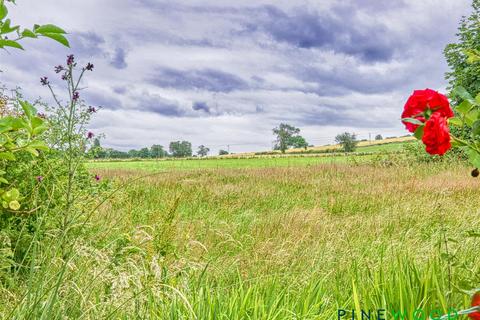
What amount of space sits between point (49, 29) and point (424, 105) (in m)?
1.54

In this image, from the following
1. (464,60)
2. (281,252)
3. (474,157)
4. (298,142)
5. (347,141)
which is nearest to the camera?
(474,157)

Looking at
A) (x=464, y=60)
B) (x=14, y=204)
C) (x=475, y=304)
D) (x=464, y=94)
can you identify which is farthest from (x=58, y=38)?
(x=464, y=60)

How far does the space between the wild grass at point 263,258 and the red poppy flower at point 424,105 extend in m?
0.68

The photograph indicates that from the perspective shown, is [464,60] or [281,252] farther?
[464,60]

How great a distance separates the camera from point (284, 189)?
32.1 ft

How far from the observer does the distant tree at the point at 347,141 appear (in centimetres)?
8588

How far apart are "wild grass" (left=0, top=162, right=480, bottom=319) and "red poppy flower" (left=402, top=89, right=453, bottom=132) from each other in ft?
2.23

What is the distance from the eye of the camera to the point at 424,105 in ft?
4.57

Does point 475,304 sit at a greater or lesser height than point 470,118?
lesser

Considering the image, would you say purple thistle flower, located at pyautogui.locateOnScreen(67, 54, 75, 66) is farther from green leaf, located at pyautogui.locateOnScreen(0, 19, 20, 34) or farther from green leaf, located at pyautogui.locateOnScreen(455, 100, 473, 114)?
green leaf, located at pyautogui.locateOnScreen(455, 100, 473, 114)

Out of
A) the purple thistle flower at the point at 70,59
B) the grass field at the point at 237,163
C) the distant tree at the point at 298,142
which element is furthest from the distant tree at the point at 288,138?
the purple thistle flower at the point at 70,59

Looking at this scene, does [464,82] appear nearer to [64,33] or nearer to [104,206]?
[104,206]

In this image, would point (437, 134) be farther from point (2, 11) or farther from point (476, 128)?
point (2, 11)

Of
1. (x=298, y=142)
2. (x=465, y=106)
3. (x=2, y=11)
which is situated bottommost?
(x=465, y=106)
